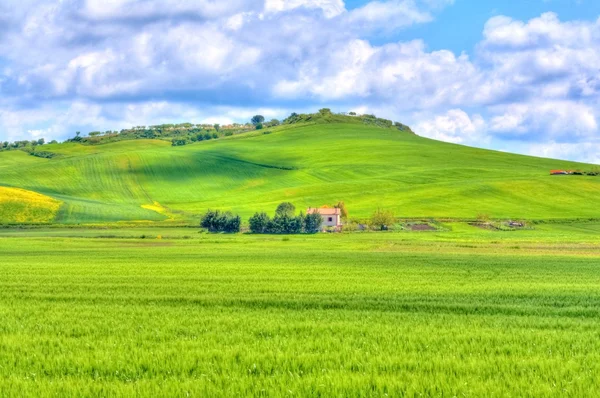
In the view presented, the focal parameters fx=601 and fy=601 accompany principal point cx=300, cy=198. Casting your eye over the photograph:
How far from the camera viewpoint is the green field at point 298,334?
35.1 ft

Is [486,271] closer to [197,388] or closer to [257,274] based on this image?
[257,274]

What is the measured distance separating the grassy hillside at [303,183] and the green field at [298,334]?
83.3 metres

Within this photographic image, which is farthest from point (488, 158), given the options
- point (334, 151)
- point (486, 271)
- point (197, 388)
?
point (197, 388)

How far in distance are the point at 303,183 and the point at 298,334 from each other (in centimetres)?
13963

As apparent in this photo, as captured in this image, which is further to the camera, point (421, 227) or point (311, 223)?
point (421, 227)

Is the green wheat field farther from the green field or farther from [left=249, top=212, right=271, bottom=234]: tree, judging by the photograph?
[left=249, top=212, right=271, bottom=234]: tree

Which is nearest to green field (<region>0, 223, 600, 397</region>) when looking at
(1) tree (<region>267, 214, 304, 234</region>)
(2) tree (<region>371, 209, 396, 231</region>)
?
(1) tree (<region>267, 214, 304, 234</region>)

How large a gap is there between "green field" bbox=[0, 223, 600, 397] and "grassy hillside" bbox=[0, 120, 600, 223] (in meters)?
83.3

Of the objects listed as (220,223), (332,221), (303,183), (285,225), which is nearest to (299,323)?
(285,225)

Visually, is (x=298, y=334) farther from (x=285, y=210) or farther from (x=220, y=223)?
(x=285, y=210)

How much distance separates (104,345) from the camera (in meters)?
13.9

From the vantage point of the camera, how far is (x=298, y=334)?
15.1 metres

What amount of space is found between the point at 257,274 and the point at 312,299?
10496 millimetres

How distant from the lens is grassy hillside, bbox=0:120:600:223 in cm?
11700
